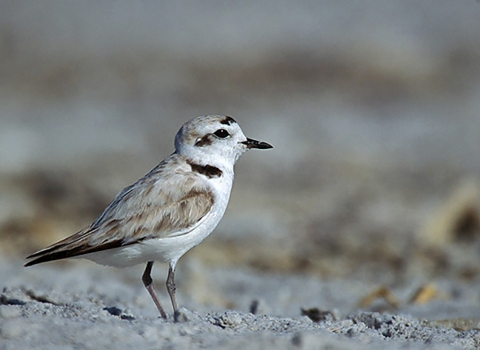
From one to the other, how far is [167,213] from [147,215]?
122 millimetres

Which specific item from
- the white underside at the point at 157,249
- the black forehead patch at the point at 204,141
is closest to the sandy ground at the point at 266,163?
the white underside at the point at 157,249

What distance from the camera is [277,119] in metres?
18.6

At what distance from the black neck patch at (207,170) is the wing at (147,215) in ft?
0.23

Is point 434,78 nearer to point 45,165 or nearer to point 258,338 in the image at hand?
point 45,165

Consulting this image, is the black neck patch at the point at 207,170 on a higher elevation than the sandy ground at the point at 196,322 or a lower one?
higher

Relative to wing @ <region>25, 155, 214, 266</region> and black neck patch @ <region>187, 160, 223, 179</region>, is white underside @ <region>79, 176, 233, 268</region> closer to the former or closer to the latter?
wing @ <region>25, 155, 214, 266</region>

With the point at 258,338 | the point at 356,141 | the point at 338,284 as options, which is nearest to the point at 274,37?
the point at 356,141

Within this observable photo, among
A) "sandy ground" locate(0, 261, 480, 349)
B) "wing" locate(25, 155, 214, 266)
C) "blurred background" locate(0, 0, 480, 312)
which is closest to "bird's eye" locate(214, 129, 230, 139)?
"wing" locate(25, 155, 214, 266)

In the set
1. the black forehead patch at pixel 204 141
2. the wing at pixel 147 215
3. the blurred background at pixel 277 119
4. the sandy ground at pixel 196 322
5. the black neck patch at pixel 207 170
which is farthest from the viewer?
the blurred background at pixel 277 119

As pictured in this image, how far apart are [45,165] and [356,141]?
6073 mm

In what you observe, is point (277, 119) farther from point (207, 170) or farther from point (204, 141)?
point (207, 170)

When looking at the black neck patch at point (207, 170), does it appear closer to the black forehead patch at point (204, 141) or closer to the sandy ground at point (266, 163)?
the black forehead patch at point (204, 141)

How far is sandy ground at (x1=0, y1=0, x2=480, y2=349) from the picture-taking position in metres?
5.39

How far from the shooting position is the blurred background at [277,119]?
10375 mm
